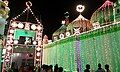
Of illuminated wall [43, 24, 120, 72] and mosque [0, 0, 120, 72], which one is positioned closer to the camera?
illuminated wall [43, 24, 120, 72]

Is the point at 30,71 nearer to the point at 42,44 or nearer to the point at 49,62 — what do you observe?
the point at 49,62

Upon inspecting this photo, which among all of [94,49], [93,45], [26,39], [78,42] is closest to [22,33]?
[26,39]

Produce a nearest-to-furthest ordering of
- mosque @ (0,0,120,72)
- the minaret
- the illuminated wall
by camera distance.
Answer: the illuminated wall < mosque @ (0,0,120,72) < the minaret

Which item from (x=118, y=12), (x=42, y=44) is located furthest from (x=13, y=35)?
(x=118, y=12)

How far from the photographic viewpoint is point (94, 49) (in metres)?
12.2

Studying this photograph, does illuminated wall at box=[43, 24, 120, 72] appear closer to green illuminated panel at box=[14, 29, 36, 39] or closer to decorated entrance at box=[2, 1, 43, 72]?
decorated entrance at box=[2, 1, 43, 72]

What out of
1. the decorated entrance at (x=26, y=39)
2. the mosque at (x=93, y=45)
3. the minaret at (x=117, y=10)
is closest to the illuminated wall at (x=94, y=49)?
the mosque at (x=93, y=45)

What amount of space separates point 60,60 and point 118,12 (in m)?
6.27

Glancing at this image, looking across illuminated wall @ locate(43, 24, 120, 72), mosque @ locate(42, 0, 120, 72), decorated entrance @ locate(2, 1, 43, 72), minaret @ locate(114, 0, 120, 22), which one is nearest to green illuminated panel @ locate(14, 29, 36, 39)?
decorated entrance @ locate(2, 1, 43, 72)

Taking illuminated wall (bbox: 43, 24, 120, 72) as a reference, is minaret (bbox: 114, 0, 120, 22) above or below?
above

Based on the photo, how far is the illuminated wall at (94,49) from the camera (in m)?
10.7

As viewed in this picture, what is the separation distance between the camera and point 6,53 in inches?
748

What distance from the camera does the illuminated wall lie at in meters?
10.7

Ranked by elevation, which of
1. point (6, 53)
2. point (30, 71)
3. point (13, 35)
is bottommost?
point (30, 71)
